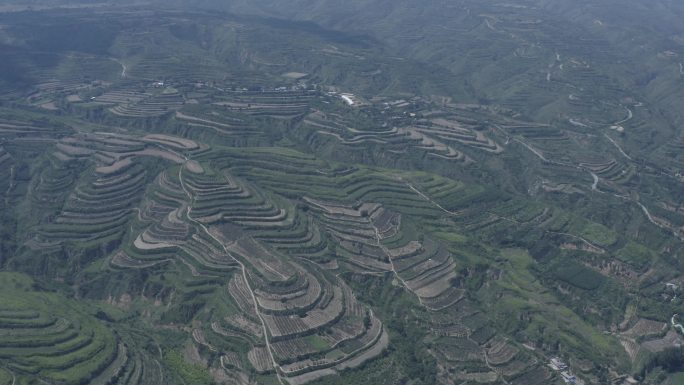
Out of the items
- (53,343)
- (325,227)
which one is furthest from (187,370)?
(325,227)

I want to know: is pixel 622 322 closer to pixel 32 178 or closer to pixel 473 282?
pixel 473 282

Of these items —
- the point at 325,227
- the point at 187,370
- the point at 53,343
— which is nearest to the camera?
the point at 187,370

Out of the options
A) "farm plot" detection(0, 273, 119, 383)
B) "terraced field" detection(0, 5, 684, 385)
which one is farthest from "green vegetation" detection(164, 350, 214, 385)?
"farm plot" detection(0, 273, 119, 383)

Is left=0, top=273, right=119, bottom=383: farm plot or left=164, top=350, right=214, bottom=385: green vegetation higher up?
left=0, top=273, right=119, bottom=383: farm plot

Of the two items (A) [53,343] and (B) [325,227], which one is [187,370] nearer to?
(A) [53,343]

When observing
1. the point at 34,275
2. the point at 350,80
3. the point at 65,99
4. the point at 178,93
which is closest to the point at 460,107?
the point at 350,80

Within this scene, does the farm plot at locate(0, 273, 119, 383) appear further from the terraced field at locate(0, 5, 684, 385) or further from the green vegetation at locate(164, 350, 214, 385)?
the green vegetation at locate(164, 350, 214, 385)

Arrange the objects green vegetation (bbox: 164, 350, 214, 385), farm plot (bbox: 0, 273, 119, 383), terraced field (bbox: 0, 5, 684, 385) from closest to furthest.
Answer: farm plot (bbox: 0, 273, 119, 383)
green vegetation (bbox: 164, 350, 214, 385)
terraced field (bbox: 0, 5, 684, 385)

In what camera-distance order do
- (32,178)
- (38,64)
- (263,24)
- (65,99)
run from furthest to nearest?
1. (263,24)
2. (38,64)
3. (65,99)
4. (32,178)

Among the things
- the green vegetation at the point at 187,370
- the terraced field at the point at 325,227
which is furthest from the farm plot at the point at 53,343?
the green vegetation at the point at 187,370

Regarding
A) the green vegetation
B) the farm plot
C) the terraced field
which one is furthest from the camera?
the terraced field

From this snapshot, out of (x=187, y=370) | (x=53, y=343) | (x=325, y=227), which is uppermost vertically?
(x=325, y=227)
